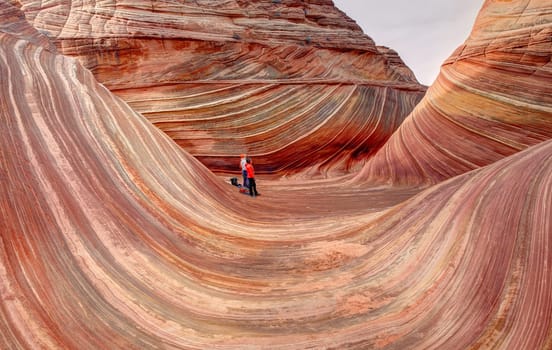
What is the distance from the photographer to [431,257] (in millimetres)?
3123

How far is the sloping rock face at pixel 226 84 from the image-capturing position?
10133 millimetres

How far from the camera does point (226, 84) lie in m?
10.7

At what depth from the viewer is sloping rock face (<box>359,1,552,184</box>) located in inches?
248

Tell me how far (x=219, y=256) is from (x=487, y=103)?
543cm

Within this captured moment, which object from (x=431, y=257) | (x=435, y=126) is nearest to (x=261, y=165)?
(x=435, y=126)

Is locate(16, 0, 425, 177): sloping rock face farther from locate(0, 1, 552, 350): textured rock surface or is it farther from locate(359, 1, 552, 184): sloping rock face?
locate(0, 1, 552, 350): textured rock surface

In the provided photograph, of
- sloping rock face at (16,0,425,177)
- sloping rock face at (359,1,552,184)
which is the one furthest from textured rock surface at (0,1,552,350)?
sloping rock face at (16,0,425,177)

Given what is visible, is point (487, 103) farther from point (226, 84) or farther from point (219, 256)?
point (226, 84)

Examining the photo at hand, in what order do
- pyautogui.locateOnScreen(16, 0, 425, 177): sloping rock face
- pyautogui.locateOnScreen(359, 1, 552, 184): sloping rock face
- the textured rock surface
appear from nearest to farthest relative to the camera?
1. the textured rock surface
2. pyautogui.locateOnScreen(359, 1, 552, 184): sloping rock face
3. pyautogui.locateOnScreen(16, 0, 425, 177): sloping rock face

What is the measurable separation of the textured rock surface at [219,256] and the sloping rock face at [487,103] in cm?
252

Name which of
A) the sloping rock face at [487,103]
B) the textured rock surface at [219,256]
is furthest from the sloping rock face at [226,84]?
the textured rock surface at [219,256]

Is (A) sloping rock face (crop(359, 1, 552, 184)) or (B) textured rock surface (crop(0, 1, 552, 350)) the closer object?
(B) textured rock surface (crop(0, 1, 552, 350))

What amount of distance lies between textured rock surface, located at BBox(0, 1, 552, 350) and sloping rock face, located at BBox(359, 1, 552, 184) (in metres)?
2.52

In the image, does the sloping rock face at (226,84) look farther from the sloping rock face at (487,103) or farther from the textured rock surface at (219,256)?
the textured rock surface at (219,256)
